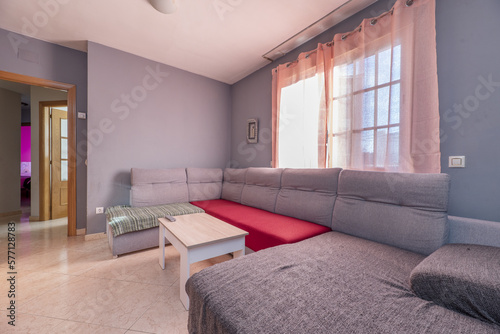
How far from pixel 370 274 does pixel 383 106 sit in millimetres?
1449

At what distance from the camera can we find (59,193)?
3.67m

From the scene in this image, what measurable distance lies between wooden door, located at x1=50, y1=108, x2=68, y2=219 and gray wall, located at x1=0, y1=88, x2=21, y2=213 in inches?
40.1

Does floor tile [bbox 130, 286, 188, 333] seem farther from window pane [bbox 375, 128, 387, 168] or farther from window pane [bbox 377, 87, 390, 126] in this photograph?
window pane [bbox 377, 87, 390, 126]

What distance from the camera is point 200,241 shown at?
4.60 ft

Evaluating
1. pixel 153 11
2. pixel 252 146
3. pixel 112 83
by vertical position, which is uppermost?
pixel 153 11

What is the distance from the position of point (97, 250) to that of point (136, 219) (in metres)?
0.71

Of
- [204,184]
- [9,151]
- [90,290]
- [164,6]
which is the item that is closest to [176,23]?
[164,6]

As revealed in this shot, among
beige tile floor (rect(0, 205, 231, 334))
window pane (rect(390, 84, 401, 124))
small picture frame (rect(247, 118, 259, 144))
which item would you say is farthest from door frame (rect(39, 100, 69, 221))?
window pane (rect(390, 84, 401, 124))

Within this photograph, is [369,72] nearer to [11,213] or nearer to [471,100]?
[471,100]

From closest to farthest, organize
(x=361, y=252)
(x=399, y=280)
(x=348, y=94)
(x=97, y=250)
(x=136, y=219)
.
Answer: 1. (x=399, y=280)
2. (x=361, y=252)
3. (x=348, y=94)
4. (x=136, y=219)
5. (x=97, y=250)

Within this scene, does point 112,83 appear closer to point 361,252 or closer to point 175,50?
point 175,50

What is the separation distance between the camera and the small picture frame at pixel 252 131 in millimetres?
3363

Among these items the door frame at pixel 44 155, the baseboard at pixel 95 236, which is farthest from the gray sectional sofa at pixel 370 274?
the door frame at pixel 44 155

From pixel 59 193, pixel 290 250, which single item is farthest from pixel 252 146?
pixel 59 193
